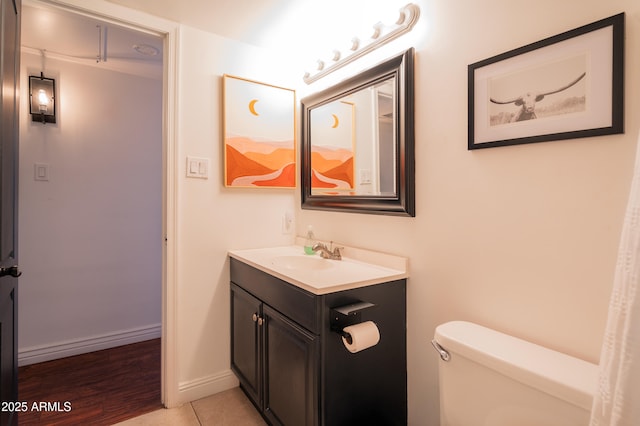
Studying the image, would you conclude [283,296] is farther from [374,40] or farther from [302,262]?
[374,40]

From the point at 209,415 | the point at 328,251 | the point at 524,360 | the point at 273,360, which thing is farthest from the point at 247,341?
the point at 524,360

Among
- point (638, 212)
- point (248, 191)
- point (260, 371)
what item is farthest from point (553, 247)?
point (248, 191)

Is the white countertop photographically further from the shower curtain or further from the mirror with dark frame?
the shower curtain

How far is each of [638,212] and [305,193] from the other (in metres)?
1.71

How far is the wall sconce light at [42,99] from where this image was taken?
7.16ft

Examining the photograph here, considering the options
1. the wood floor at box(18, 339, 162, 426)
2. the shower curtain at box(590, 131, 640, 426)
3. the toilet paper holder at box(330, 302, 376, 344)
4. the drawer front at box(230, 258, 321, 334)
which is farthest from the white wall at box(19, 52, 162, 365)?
the shower curtain at box(590, 131, 640, 426)

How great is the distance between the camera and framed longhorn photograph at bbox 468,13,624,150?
85 cm

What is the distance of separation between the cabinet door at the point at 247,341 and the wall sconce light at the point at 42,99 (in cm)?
Answer: 177

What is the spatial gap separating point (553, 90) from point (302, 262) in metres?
1.34

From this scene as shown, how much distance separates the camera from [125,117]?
255cm

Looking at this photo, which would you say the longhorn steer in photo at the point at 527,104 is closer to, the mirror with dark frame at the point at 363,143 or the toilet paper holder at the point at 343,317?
the mirror with dark frame at the point at 363,143

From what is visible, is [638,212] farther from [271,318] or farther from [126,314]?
[126,314]

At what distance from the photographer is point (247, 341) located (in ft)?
5.79

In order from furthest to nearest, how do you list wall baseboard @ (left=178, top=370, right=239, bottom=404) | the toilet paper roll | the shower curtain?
wall baseboard @ (left=178, top=370, right=239, bottom=404) → the toilet paper roll → the shower curtain
